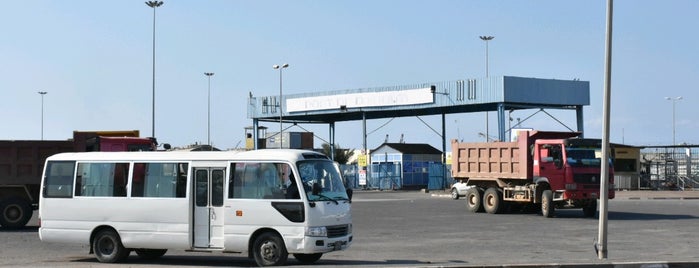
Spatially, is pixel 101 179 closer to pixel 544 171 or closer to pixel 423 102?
pixel 544 171

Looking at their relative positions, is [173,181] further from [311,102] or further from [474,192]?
[311,102]

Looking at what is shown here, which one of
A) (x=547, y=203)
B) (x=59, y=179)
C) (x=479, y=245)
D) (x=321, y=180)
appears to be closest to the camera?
(x=321, y=180)

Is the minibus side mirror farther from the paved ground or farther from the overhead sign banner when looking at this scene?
the overhead sign banner

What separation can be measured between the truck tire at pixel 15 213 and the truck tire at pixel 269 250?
1172 cm

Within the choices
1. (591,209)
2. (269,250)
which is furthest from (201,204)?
(591,209)

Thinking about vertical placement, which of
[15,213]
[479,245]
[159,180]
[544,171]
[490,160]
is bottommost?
[479,245]

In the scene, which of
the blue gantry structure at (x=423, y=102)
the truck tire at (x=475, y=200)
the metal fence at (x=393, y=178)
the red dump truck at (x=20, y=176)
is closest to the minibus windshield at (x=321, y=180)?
the red dump truck at (x=20, y=176)

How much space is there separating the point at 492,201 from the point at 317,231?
18.9 metres

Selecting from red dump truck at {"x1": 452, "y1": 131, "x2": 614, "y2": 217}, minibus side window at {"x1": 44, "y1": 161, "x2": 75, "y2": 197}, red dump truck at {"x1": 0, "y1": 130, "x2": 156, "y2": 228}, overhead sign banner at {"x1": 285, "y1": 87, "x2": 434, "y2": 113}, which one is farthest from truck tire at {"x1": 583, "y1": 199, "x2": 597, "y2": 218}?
overhead sign banner at {"x1": 285, "y1": 87, "x2": 434, "y2": 113}

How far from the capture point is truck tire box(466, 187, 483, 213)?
34219 millimetres

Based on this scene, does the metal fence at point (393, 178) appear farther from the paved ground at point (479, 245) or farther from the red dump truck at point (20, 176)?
the red dump truck at point (20, 176)

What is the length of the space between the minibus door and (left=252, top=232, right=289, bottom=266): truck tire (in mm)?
720

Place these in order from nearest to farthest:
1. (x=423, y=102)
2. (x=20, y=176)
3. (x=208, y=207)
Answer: (x=208, y=207), (x=20, y=176), (x=423, y=102)

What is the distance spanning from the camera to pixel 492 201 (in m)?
33.3
